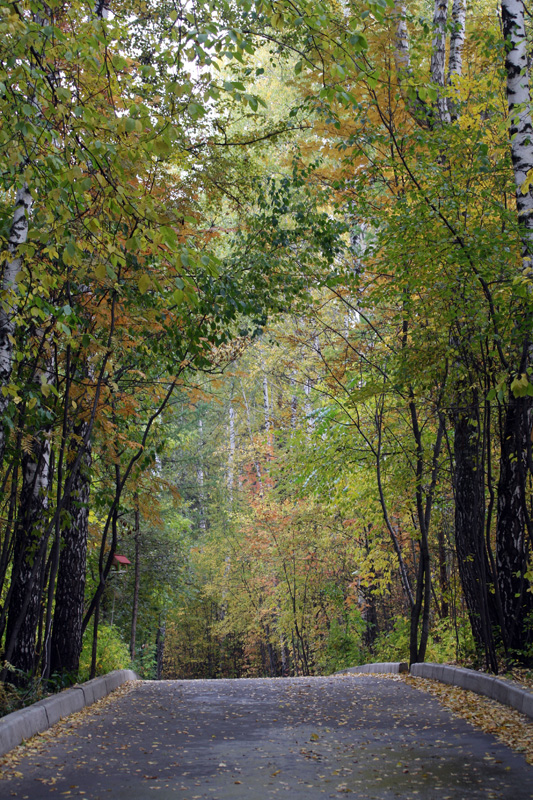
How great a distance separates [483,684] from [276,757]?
326 centimetres

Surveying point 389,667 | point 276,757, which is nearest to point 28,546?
point 276,757

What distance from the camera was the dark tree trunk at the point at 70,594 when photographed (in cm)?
882

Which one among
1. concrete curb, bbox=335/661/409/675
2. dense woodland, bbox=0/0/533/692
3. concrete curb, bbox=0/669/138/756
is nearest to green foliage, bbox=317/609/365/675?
dense woodland, bbox=0/0/533/692

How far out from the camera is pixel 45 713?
20.3 ft

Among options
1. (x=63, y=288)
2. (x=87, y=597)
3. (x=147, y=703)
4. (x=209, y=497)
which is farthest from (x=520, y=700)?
(x=209, y=497)

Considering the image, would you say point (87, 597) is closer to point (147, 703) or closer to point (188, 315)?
point (147, 703)

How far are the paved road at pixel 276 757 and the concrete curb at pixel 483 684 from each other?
1.69ft

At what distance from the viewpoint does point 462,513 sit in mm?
9914

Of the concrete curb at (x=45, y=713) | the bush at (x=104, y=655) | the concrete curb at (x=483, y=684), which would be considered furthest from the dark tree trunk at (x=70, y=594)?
the concrete curb at (x=483, y=684)

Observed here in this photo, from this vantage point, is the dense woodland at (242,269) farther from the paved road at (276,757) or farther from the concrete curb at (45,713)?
the paved road at (276,757)

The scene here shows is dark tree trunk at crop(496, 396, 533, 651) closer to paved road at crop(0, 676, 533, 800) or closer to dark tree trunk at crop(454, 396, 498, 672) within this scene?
dark tree trunk at crop(454, 396, 498, 672)

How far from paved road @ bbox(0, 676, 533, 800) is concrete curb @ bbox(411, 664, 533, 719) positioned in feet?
1.69

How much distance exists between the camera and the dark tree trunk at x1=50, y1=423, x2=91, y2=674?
28.9ft

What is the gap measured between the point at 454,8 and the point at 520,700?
11.4 m
